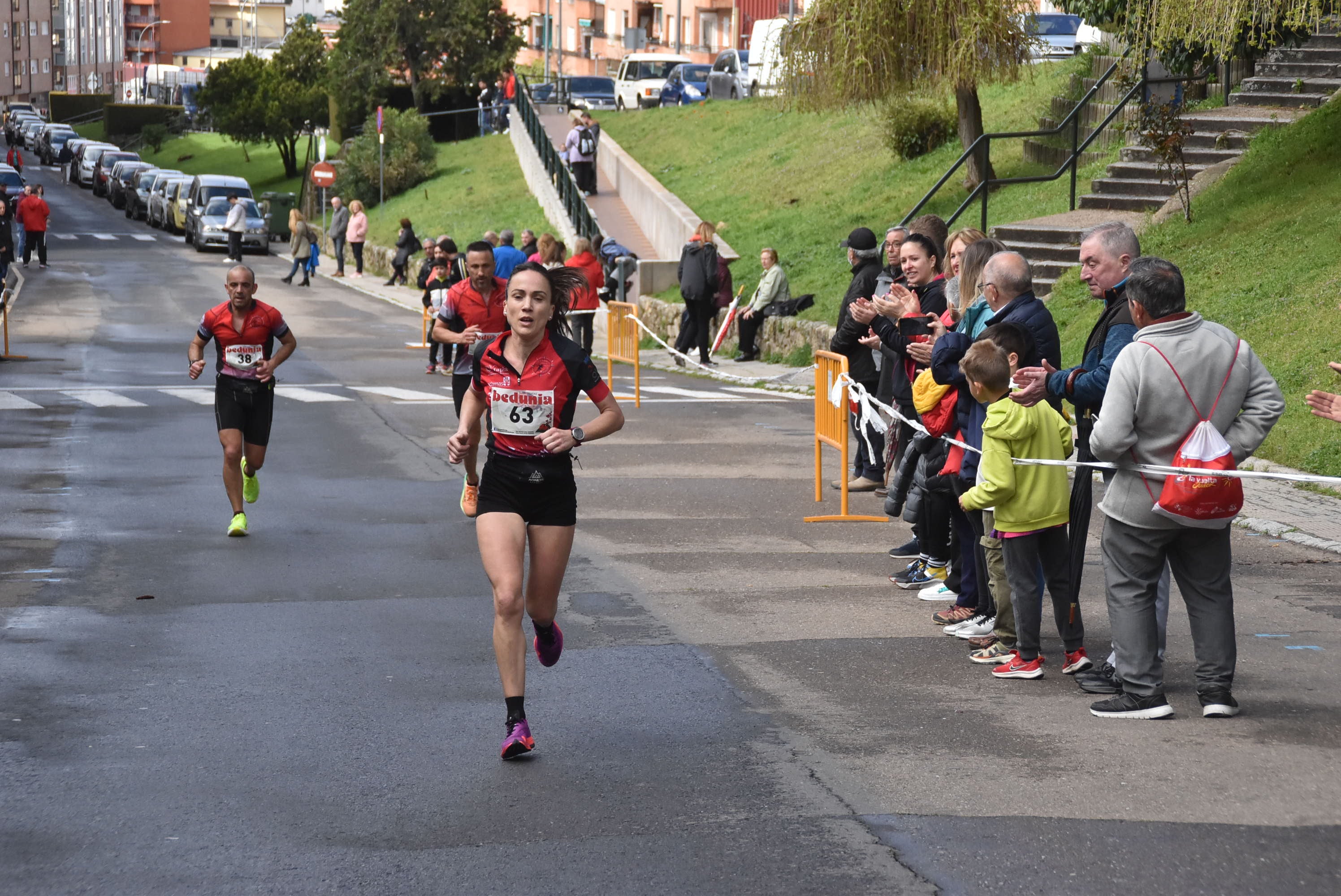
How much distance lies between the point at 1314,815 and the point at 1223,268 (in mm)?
13204

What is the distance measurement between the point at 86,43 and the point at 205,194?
114 meters

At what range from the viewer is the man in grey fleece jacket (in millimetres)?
6742

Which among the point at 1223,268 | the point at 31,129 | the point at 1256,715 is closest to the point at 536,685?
the point at 1256,715

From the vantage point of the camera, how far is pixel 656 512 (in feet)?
40.8

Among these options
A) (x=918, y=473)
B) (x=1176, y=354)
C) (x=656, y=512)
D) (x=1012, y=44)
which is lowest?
(x=656, y=512)

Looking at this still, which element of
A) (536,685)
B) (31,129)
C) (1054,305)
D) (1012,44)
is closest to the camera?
(536,685)

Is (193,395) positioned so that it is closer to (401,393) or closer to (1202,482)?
(401,393)

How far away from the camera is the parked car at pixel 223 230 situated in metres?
49.4

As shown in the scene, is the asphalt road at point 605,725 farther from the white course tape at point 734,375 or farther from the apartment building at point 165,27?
the apartment building at point 165,27

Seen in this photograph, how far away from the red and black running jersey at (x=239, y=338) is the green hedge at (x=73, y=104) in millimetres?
119365

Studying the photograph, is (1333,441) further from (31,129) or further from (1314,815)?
(31,129)

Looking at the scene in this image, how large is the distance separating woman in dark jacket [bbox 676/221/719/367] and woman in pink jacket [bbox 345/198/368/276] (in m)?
19.7

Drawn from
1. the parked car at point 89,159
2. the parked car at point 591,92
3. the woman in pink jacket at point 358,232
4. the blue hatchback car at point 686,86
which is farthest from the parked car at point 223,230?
the parked car at point 89,159

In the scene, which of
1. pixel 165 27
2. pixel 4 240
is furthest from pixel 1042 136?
pixel 165 27
